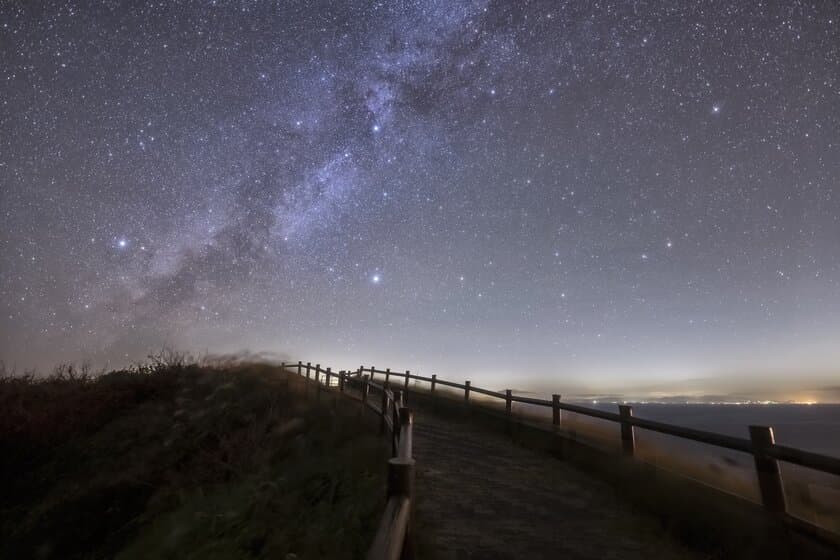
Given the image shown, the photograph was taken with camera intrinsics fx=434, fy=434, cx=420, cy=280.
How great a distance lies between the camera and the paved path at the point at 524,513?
174 inches

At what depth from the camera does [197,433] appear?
42.1 ft

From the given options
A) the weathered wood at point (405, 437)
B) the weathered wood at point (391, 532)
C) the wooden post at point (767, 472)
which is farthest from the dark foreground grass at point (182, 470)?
the wooden post at point (767, 472)

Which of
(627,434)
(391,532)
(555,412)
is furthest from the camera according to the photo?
(555,412)

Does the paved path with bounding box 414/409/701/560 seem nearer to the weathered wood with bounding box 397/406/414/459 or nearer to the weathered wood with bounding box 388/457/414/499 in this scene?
the weathered wood with bounding box 397/406/414/459

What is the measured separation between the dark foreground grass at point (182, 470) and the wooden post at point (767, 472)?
14.3 ft

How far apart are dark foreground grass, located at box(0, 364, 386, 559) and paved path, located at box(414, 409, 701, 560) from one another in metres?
0.89

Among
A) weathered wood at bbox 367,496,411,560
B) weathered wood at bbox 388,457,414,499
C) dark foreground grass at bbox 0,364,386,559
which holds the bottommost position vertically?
dark foreground grass at bbox 0,364,386,559

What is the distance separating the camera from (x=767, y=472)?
4.76m

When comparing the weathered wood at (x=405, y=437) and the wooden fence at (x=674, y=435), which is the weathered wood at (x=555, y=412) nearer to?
the wooden fence at (x=674, y=435)

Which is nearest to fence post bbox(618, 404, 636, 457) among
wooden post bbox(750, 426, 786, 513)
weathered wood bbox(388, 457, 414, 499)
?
wooden post bbox(750, 426, 786, 513)

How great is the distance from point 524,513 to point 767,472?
2.71 metres

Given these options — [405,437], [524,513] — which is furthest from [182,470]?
[524,513]

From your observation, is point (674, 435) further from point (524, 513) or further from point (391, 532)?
point (391, 532)

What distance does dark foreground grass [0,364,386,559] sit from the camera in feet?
20.0
